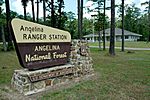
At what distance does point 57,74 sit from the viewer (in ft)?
22.4

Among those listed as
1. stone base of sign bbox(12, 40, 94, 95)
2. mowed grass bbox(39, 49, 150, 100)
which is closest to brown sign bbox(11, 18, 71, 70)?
stone base of sign bbox(12, 40, 94, 95)

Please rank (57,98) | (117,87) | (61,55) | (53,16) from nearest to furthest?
(57,98)
(117,87)
(61,55)
(53,16)

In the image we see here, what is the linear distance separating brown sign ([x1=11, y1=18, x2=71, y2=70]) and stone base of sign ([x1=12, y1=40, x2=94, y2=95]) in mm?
259

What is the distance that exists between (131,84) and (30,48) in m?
3.47

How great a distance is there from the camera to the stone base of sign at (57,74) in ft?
19.5

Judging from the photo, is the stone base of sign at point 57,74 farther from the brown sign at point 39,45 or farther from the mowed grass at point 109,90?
the mowed grass at point 109,90

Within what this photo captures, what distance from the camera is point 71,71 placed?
7.45 meters

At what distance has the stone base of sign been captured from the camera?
595 centimetres

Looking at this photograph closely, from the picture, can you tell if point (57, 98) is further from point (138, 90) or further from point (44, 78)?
point (138, 90)


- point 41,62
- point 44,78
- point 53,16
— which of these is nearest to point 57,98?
point 44,78

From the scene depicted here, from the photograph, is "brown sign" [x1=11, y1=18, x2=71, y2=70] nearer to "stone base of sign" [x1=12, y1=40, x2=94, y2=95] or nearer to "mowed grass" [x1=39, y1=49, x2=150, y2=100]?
"stone base of sign" [x1=12, y1=40, x2=94, y2=95]

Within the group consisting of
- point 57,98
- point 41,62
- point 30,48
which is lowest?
point 57,98

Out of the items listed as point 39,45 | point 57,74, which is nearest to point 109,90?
point 57,74

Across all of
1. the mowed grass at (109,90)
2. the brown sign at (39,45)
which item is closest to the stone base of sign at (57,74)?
the brown sign at (39,45)
